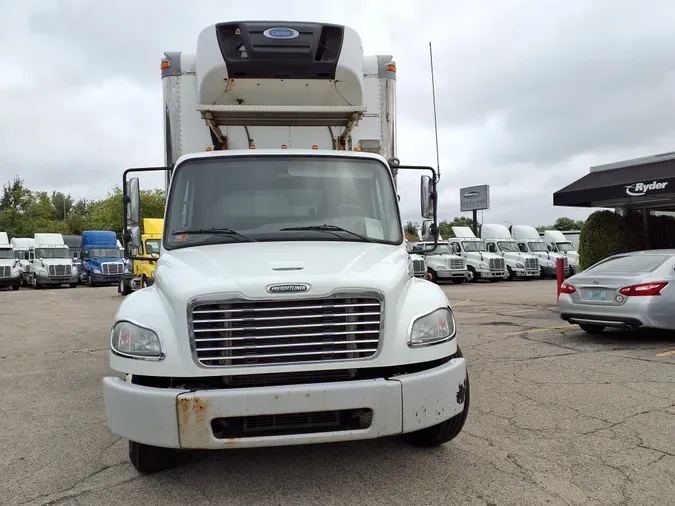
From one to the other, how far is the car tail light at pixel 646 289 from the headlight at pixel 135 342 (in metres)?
7.19

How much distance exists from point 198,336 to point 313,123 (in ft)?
10.8

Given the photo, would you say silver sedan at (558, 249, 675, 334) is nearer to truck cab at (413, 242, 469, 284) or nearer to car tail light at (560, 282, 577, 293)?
car tail light at (560, 282, 577, 293)

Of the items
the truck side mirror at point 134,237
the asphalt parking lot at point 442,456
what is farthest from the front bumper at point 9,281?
the truck side mirror at point 134,237

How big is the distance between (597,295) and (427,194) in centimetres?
446

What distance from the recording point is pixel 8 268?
96.2 ft

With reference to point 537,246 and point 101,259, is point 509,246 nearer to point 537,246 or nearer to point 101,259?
point 537,246

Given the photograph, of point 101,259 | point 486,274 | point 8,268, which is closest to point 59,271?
point 101,259

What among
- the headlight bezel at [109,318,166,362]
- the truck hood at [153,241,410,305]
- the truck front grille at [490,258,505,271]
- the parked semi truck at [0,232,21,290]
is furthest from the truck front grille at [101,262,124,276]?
the headlight bezel at [109,318,166,362]

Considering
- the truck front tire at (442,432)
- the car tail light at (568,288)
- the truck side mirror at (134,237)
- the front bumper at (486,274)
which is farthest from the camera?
the front bumper at (486,274)

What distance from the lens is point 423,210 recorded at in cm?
590

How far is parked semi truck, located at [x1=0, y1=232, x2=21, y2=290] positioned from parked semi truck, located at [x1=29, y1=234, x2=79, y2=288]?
1.02 metres

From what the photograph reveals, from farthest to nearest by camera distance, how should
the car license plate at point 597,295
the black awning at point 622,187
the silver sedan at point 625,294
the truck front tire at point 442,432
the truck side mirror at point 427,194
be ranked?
the black awning at point 622,187 < the car license plate at point 597,295 < the silver sedan at point 625,294 < the truck side mirror at point 427,194 < the truck front tire at point 442,432

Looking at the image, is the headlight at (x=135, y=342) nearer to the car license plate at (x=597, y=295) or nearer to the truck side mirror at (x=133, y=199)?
the truck side mirror at (x=133, y=199)

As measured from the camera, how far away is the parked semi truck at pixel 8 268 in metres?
29.3
